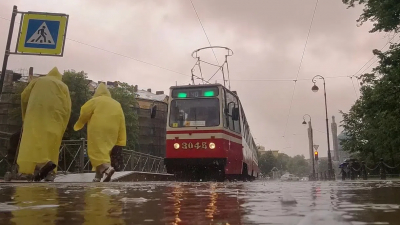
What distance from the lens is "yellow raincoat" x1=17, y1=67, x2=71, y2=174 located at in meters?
6.54

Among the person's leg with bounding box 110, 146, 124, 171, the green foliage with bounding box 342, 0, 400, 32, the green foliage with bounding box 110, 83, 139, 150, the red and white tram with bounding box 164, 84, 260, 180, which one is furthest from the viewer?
the green foliage with bounding box 110, 83, 139, 150

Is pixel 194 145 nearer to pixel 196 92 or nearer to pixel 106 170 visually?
pixel 196 92

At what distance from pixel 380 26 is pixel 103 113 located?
14889 mm

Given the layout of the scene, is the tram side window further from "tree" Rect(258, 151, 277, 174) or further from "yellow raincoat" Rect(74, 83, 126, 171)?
"tree" Rect(258, 151, 277, 174)

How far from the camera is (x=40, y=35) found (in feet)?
28.1

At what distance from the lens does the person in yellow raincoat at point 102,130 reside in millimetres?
7504

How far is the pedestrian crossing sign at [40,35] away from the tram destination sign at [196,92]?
17.7 ft

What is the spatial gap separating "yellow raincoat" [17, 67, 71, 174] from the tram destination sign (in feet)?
21.6

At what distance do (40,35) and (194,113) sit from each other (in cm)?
590

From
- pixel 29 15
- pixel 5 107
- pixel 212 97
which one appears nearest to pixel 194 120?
pixel 212 97

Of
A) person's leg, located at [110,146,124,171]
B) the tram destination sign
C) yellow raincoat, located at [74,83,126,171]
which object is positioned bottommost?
person's leg, located at [110,146,124,171]

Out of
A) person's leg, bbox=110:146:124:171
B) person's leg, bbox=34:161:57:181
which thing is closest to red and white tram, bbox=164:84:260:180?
person's leg, bbox=110:146:124:171

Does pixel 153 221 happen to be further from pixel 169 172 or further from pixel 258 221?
pixel 169 172

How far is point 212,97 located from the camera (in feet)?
43.0
